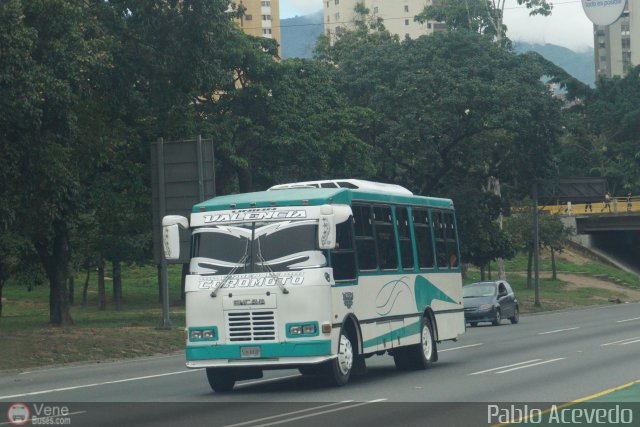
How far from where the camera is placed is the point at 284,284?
1770 centimetres

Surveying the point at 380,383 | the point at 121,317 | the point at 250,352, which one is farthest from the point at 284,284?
the point at 121,317

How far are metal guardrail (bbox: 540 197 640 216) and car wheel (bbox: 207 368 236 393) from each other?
68.2 m

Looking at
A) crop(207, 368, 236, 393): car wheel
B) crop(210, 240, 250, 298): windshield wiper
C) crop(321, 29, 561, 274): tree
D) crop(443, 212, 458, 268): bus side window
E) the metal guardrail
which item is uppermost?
crop(321, 29, 561, 274): tree

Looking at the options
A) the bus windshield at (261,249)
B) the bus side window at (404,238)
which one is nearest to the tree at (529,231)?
the bus side window at (404,238)

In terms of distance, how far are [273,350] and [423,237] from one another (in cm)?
596

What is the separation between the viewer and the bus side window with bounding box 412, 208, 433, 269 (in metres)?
22.3

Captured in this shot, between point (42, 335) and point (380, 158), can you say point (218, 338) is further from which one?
point (380, 158)

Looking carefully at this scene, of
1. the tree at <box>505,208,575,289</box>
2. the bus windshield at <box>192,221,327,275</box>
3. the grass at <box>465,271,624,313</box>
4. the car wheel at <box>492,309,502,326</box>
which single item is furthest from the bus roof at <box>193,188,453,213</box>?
the tree at <box>505,208,575,289</box>

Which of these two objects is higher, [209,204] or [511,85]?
[511,85]

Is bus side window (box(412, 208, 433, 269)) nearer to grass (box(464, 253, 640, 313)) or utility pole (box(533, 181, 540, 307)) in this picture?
utility pole (box(533, 181, 540, 307))

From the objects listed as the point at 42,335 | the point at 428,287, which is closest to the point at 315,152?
the point at 42,335

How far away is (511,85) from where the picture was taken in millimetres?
49125

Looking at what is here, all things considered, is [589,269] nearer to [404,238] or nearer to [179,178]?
[179,178]

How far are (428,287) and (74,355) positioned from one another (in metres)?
9.37
